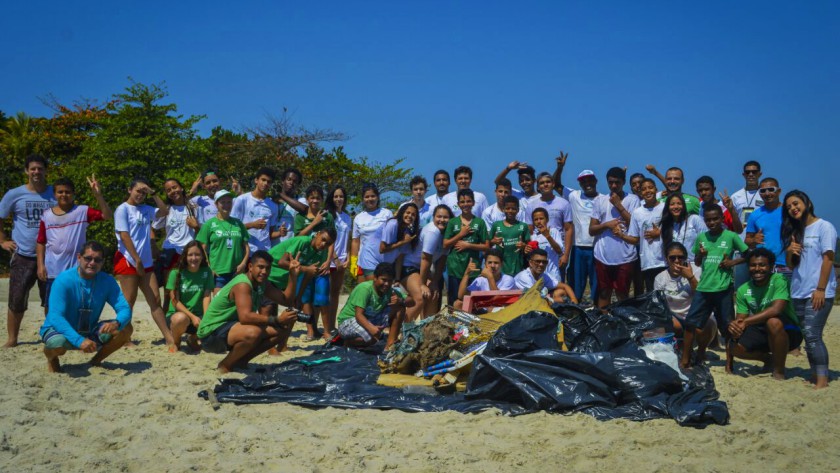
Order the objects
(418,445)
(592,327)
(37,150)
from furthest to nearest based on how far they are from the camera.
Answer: (37,150), (592,327), (418,445)

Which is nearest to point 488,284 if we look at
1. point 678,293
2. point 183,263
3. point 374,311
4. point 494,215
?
point 374,311

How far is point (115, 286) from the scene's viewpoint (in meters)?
6.48

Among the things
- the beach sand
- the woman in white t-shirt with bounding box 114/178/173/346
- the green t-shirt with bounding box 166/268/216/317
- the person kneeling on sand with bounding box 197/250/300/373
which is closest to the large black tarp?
the beach sand

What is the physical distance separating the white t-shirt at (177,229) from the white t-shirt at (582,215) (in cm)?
441

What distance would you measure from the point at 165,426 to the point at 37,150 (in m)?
17.0

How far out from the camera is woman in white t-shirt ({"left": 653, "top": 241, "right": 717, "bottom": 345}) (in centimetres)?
710

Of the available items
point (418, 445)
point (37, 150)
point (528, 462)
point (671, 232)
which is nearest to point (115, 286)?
point (418, 445)

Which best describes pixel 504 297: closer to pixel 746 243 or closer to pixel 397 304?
pixel 397 304

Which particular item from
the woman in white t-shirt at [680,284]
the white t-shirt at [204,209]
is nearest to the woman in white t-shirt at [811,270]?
the woman in white t-shirt at [680,284]

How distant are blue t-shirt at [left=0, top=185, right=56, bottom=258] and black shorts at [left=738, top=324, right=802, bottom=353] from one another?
687 centimetres

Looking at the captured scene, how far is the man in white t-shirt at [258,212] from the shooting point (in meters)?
8.23

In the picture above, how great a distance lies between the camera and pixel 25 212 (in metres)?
7.33

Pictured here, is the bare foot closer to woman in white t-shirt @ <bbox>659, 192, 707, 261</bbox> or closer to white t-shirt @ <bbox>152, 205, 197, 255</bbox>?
white t-shirt @ <bbox>152, 205, 197, 255</bbox>

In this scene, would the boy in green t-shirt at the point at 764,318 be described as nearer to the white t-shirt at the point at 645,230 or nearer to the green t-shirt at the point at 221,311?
the white t-shirt at the point at 645,230
